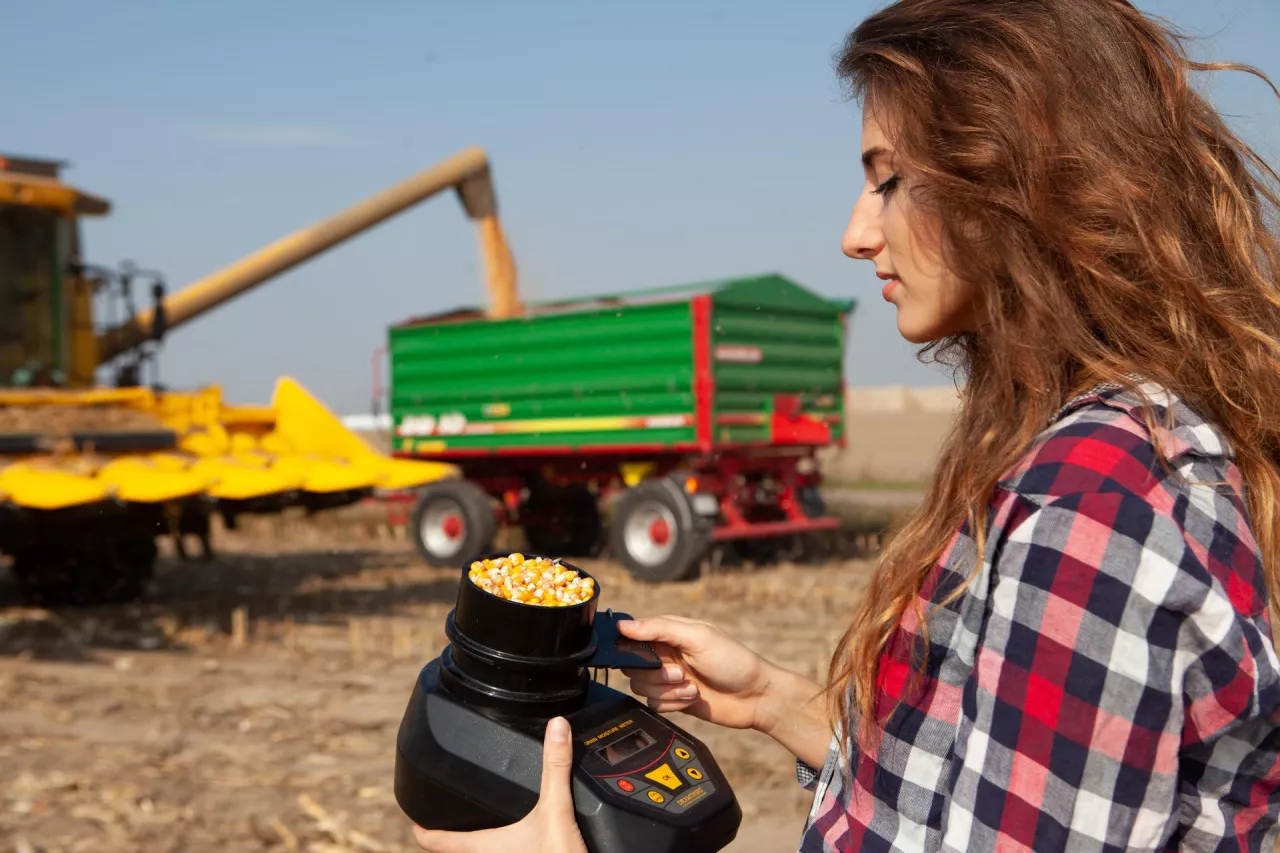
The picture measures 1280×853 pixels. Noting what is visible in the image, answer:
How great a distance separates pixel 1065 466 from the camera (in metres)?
0.95

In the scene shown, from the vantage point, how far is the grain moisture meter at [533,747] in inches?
49.0

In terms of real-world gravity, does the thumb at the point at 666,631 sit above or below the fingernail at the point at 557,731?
above

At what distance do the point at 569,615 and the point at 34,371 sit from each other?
7901 millimetres

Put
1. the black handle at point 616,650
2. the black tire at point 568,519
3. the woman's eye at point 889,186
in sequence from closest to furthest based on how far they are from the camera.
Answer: the woman's eye at point 889,186 → the black handle at point 616,650 → the black tire at point 568,519

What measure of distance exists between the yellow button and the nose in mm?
578

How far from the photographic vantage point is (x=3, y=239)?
320 inches

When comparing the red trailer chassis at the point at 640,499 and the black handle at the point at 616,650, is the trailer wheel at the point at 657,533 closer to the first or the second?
the red trailer chassis at the point at 640,499

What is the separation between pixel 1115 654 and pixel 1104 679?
2 centimetres

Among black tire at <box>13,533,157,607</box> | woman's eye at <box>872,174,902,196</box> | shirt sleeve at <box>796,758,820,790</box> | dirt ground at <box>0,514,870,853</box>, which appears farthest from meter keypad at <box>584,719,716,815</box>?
black tire at <box>13,533,157,607</box>

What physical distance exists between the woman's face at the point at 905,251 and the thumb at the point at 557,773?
1.71 ft

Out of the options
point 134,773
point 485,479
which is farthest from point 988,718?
point 485,479

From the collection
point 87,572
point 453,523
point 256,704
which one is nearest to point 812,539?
point 453,523

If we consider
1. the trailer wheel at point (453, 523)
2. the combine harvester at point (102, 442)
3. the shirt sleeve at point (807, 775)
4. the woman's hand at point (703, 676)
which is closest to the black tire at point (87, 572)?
the combine harvester at point (102, 442)

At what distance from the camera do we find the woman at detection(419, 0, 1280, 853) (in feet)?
2.99
